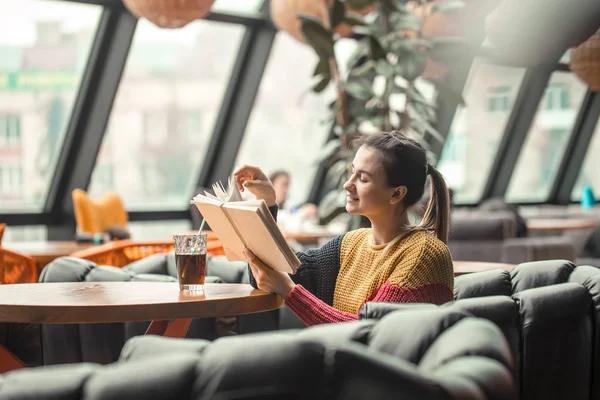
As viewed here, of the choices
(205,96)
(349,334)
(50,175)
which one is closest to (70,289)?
(349,334)

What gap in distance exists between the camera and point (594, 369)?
202 centimetres

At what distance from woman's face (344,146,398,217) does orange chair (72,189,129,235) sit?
13.7ft

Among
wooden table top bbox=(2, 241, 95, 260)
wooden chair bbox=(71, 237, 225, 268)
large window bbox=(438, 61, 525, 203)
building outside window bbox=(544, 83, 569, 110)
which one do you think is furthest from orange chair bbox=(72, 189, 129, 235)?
building outside window bbox=(544, 83, 569, 110)

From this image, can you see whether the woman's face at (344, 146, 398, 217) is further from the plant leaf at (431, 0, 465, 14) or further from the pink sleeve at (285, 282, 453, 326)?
the plant leaf at (431, 0, 465, 14)

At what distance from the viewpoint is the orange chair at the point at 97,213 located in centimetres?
631

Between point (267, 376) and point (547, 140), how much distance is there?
37.5ft

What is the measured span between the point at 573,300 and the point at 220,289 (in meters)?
0.93

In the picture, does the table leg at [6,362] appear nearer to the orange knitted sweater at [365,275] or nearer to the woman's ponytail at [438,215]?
the orange knitted sweater at [365,275]

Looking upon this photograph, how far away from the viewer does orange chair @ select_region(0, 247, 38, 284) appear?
364 centimetres

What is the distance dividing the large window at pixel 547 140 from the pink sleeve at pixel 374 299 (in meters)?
9.72

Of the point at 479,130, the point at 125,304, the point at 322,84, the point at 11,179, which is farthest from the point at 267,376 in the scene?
the point at 479,130

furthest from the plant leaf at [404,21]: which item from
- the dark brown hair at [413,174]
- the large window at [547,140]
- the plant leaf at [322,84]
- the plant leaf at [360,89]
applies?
the large window at [547,140]

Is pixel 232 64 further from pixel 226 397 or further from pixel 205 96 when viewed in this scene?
pixel 226 397

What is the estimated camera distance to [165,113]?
26.2 feet
